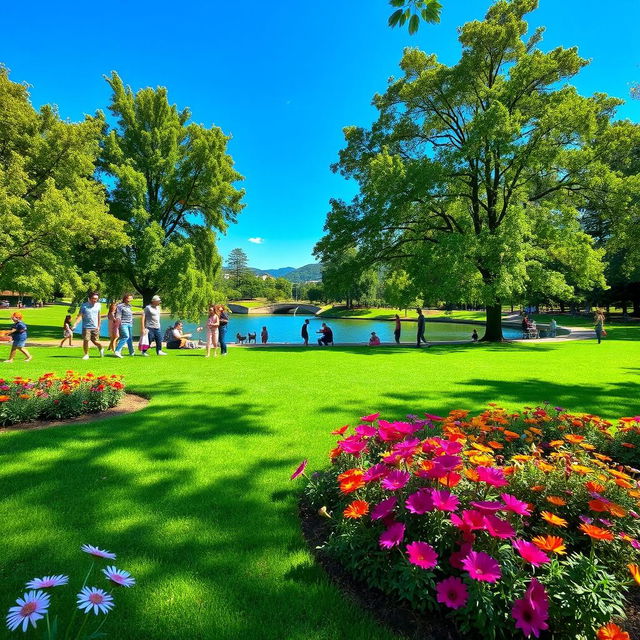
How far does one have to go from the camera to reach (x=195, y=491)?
10.9 feet

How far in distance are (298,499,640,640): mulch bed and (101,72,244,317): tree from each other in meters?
20.8

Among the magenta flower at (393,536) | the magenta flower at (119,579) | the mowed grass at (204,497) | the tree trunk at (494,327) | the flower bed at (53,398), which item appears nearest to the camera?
the magenta flower at (119,579)

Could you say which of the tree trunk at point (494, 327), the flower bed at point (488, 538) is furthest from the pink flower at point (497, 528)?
the tree trunk at point (494, 327)

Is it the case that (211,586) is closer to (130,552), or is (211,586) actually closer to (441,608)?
(130,552)

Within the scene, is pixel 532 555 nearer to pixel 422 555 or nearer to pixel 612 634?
pixel 612 634

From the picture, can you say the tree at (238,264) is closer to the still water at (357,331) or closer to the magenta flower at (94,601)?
the still water at (357,331)

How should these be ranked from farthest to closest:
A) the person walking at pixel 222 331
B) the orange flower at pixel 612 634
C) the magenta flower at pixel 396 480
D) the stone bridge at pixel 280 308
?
the stone bridge at pixel 280 308 → the person walking at pixel 222 331 → the magenta flower at pixel 396 480 → the orange flower at pixel 612 634

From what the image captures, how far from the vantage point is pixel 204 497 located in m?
3.23

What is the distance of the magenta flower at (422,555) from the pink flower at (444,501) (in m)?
0.21

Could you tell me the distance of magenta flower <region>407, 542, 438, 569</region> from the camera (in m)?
1.81

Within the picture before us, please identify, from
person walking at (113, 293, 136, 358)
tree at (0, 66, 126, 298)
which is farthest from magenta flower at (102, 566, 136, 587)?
tree at (0, 66, 126, 298)

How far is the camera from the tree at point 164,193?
2150 cm

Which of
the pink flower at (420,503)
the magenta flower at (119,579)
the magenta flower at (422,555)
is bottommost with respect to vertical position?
the magenta flower at (422,555)

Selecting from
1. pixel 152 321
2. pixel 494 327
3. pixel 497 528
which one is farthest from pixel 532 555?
pixel 494 327
